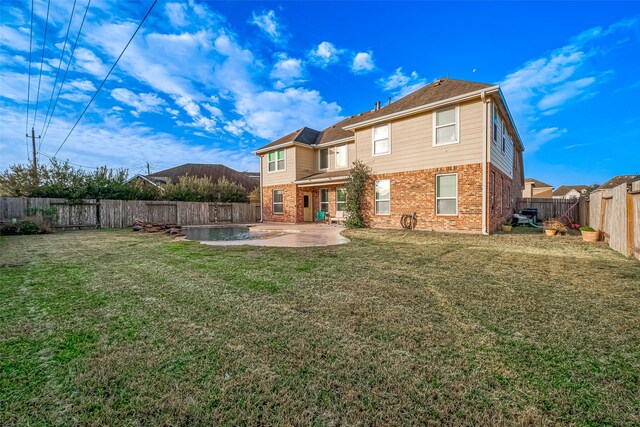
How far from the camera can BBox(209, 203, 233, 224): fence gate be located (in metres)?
18.7

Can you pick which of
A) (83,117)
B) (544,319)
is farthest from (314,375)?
(83,117)

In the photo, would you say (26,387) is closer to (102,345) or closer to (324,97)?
(102,345)

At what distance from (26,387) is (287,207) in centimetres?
1556

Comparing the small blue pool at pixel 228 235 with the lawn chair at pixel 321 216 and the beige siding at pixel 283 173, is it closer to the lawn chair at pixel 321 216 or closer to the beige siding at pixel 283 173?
the lawn chair at pixel 321 216

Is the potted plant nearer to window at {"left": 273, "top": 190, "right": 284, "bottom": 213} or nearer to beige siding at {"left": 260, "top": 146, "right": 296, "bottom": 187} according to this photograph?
beige siding at {"left": 260, "top": 146, "right": 296, "bottom": 187}

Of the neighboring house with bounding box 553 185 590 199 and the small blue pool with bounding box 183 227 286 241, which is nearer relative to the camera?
the small blue pool with bounding box 183 227 286 241

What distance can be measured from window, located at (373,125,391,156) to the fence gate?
11.5 m

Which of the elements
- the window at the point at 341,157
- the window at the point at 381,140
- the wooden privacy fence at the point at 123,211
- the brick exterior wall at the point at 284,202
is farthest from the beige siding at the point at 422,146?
the wooden privacy fence at the point at 123,211

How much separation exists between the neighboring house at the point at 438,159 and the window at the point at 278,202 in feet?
10.0

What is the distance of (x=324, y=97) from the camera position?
1959cm

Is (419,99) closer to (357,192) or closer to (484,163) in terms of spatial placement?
(484,163)

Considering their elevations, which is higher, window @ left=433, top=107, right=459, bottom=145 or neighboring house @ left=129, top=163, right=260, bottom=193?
neighboring house @ left=129, top=163, right=260, bottom=193

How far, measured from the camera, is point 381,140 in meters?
12.5

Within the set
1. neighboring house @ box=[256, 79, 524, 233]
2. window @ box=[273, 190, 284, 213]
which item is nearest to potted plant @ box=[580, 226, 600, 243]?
neighboring house @ box=[256, 79, 524, 233]
